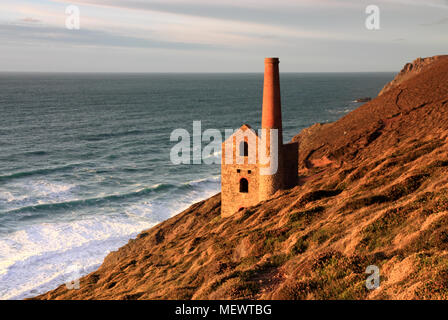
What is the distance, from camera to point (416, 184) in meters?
17.5

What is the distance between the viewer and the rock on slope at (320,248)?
11.1 meters

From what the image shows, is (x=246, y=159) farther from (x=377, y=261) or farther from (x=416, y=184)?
(x=377, y=261)

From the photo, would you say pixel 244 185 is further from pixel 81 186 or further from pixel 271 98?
pixel 81 186

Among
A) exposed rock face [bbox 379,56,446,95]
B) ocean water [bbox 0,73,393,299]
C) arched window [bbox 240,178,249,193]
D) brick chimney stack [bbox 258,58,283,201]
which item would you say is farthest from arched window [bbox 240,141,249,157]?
exposed rock face [bbox 379,56,446,95]

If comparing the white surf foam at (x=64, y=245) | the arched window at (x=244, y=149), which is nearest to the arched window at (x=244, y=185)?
the arched window at (x=244, y=149)

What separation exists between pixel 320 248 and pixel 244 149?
627 inches

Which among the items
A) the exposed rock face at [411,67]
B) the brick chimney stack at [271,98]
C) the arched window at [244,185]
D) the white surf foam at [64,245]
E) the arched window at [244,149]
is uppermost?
the exposed rock face at [411,67]

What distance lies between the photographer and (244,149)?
29797 millimetres

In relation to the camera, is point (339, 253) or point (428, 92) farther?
point (428, 92)

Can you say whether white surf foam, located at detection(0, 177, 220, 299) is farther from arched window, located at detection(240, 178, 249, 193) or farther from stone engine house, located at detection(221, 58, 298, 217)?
arched window, located at detection(240, 178, 249, 193)

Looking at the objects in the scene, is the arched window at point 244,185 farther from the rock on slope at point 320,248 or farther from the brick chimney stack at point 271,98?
the brick chimney stack at point 271,98

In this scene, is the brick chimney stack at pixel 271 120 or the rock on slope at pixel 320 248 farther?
the brick chimney stack at pixel 271 120
